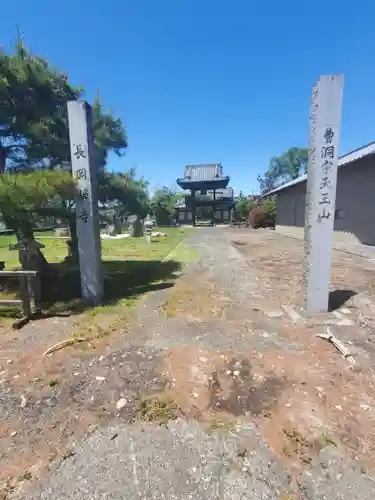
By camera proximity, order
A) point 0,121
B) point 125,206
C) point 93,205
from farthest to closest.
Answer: point 125,206, point 0,121, point 93,205

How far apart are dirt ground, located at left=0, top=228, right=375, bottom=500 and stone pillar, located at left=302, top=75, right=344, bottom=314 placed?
22.9 inches

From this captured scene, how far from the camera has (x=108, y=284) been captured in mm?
7215

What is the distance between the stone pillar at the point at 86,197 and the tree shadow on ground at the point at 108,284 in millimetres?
480

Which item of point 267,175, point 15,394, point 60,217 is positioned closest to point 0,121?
point 60,217

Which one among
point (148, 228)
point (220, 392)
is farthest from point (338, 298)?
point (148, 228)

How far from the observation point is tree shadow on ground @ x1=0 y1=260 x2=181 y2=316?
5.74 m

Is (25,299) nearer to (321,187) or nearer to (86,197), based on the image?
(86,197)

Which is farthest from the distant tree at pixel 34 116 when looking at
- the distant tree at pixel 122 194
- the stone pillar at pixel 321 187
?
the stone pillar at pixel 321 187

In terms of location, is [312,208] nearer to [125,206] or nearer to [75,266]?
[125,206]

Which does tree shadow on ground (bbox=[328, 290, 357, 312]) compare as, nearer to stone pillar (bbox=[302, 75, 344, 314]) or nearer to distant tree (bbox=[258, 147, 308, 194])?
stone pillar (bbox=[302, 75, 344, 314])

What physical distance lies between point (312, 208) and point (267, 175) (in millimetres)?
54131

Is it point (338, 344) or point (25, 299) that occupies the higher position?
point (25, 299)

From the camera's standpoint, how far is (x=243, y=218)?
36094 millimetres

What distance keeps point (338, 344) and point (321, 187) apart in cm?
245
